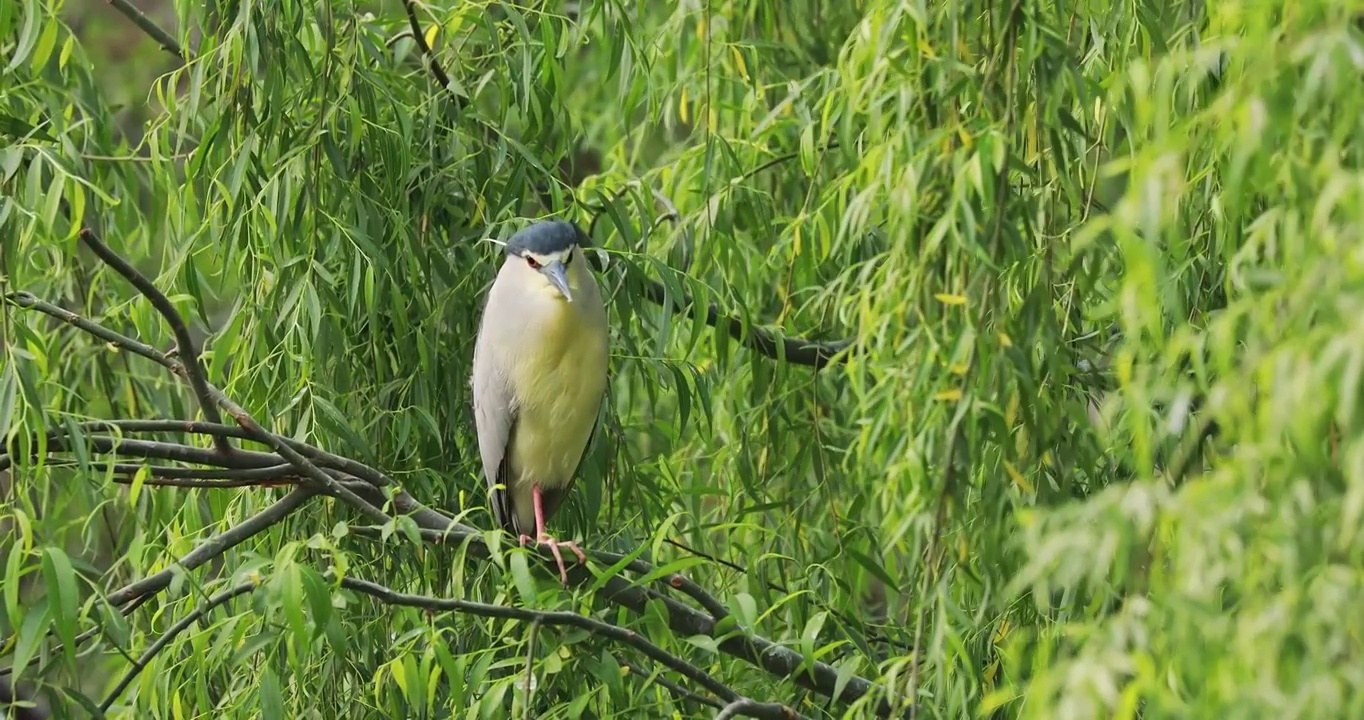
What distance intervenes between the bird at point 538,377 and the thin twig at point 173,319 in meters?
0.63

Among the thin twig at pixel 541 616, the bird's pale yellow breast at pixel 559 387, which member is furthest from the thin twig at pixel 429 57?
the thin twig at pixel 541 616

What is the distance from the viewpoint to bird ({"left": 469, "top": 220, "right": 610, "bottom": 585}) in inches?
97.7

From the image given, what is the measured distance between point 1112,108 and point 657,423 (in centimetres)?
91

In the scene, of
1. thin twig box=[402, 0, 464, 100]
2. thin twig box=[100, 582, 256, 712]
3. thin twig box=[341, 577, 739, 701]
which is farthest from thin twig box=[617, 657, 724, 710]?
thin twig box=[402, 0, 464, 100]

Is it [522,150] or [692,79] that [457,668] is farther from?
[692,79]

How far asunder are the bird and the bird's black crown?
6 cm

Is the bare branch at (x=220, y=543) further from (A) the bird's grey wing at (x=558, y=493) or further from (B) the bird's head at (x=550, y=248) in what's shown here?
(A) the bird's grey wing at (x=558, y=493)

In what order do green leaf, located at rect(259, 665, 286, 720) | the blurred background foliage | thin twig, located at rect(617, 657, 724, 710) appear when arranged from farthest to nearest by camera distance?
thin twig, located at rect(617, 657, 724, 710) < green leaf, located at rect(259, 665, 286, 720) < the blurred background foliage

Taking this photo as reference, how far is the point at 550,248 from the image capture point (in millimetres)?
2285

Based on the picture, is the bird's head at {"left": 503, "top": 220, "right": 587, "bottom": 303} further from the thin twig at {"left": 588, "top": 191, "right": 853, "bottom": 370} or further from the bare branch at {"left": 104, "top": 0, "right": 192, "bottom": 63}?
the bare branch at {"left": 104, "top": 0, "right": 192, "bottom": 63}

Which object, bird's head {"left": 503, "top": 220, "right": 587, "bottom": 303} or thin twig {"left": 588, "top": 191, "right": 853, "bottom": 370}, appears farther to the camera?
bird's head {"left": 503, "top": 220, "right": 587, "bottom": 303}

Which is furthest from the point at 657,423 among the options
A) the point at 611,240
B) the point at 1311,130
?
the point at 1311,130

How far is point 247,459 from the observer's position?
1.86m

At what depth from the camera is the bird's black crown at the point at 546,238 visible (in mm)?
2240
